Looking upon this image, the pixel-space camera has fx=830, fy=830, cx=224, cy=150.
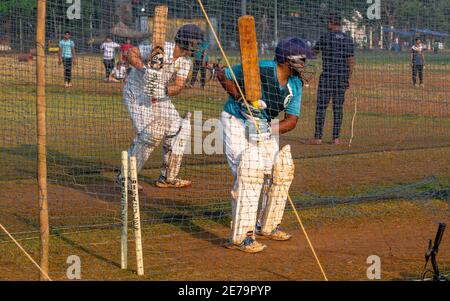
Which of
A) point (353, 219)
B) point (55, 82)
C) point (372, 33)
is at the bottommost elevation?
point (353, 219)

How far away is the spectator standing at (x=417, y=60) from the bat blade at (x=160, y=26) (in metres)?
4.94

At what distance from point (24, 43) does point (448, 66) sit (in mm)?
7208

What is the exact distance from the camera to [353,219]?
9.27m

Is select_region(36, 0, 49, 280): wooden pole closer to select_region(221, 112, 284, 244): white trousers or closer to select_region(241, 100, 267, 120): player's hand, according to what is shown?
select_region(221, 112, 284, 244): white trousers

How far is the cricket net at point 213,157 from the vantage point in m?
7.72

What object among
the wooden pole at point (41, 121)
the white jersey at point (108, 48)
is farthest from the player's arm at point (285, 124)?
the white jersey at point (108, 48)

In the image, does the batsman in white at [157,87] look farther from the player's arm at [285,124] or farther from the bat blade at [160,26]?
the player's arm at [285,124]

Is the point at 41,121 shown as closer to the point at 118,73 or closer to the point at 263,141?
the point at 263,141

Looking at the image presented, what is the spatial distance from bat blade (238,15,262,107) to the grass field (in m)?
1.54

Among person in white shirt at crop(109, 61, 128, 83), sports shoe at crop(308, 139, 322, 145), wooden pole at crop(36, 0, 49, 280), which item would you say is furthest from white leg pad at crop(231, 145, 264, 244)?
sports shoe at crop(308, 139, 322, 145)

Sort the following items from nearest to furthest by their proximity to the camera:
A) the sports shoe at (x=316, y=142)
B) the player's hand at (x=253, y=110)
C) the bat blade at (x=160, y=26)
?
the player's hand at (x=253, y=110) → the bat blade at (x=160, y=26) → the sports shoe at (x=316, y=142)

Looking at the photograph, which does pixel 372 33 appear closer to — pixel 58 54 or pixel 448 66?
pixel 448 66
